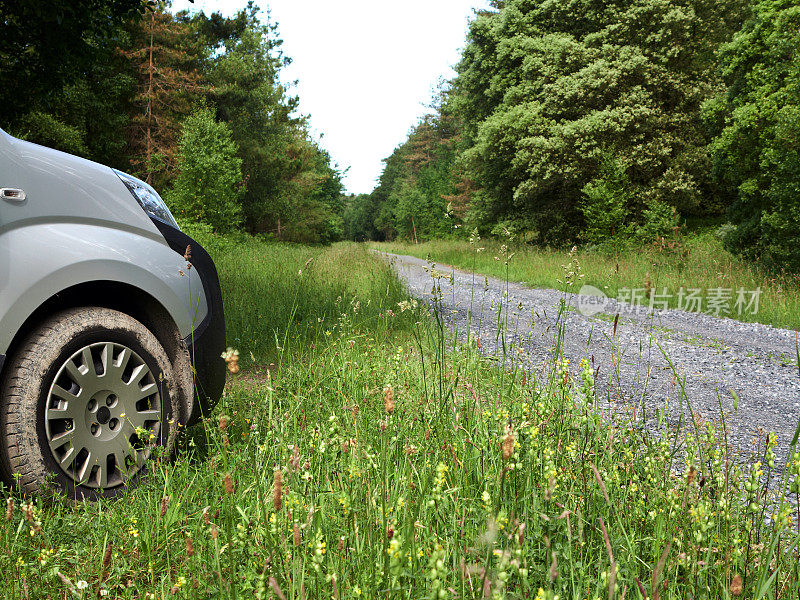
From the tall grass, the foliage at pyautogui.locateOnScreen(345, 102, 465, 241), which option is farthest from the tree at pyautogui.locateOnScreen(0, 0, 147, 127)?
the foliage at pyautogui.locateOnScreen(345, 102, 465, 241)

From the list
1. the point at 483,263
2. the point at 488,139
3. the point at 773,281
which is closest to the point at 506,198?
the point at 488,139

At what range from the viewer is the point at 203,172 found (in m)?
22.2

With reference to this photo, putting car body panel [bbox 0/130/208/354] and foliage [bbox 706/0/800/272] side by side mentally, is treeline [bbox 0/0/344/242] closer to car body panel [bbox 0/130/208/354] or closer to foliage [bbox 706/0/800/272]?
car body panel [bbox 0/130/208/354]

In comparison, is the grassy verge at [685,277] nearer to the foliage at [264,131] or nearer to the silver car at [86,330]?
the silver car at [86,330]

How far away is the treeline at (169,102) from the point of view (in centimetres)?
830

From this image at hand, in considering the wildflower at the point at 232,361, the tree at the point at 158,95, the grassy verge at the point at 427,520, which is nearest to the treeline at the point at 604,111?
the grassy verge at the point at 427,520

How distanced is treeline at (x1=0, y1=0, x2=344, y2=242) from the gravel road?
7497 mm

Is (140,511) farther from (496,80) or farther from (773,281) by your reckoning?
(496,80)

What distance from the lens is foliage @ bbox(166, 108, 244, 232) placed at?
21.7 meters

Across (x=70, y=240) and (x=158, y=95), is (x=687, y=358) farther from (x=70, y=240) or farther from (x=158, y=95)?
(x=158, y=95)

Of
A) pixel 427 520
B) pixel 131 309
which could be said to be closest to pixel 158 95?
pixel 131 309

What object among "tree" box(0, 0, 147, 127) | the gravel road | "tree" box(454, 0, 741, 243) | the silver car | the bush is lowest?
the gravel road

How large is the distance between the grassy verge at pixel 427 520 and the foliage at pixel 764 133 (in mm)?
8167

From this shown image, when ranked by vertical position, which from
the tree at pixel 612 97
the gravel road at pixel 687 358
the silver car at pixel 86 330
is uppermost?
the tree at pixel 612 97
